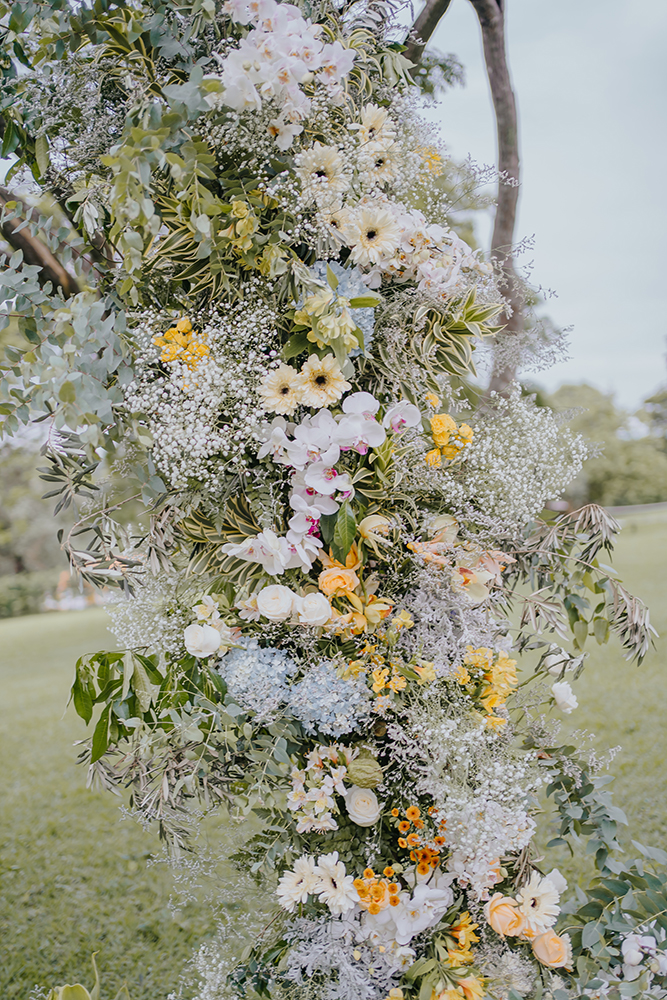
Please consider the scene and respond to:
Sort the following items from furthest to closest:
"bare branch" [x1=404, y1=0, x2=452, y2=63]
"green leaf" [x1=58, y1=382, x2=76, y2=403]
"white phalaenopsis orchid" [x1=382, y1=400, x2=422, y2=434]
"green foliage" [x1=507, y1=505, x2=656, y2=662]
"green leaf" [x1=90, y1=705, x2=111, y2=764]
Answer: "bare branch" [x1=404, y1=0, x2=452, y2=63]
"green foliage" [x1=507, y1=505, x2=656, y2=662]
"white phalaenopsis orchid" [x1=382, y1=400, x2=422, y2=434]
"green leaf" [x1=90, y1=705, x2=111, y2=764]
"green leaf" [x1=58, y1=382, x2=76, y2=403]

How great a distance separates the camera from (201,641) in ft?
Result: 4.06

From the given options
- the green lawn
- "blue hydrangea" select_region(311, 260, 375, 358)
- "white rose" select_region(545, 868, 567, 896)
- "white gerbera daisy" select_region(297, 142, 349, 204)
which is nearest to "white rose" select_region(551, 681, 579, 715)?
"white rose" select_region(545, 868, 567, 896)

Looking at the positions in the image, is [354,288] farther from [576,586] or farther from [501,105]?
[501,105]

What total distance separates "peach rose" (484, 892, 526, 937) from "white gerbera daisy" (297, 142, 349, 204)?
1.49 metres

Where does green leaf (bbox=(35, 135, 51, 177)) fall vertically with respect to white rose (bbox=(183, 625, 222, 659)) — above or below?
above

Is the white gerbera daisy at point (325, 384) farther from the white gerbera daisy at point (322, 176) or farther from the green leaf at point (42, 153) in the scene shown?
the green leaf at point (42, 153)

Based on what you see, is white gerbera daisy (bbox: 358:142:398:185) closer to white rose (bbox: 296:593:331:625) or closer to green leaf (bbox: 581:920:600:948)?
white rose (bbox: 296:593:331:625)

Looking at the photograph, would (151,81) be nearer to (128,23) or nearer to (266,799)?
(128,23)

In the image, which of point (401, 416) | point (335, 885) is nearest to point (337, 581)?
point (401, 416)

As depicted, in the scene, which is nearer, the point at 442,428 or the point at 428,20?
the point at 442,428

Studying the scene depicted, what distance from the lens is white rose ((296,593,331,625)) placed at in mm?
1237

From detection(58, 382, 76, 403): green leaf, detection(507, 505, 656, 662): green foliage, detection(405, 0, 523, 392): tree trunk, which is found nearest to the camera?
detection(58, 382, 76, 403): green leaf

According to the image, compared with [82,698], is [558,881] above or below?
below

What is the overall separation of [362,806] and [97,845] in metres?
2.34
